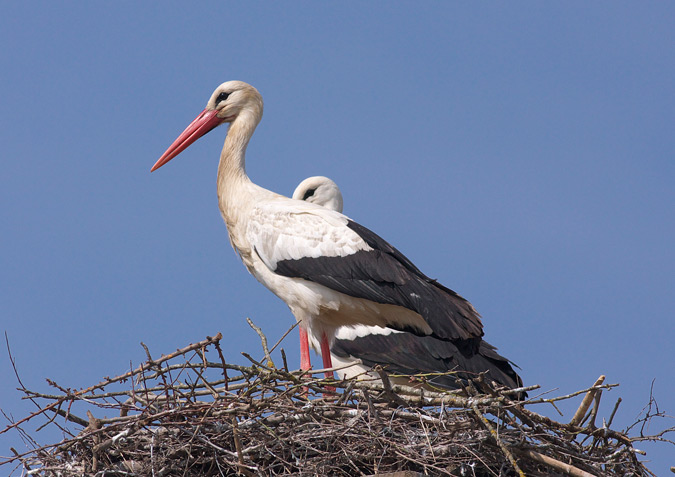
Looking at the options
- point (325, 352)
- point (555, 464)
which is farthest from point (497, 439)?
point (325, 352)

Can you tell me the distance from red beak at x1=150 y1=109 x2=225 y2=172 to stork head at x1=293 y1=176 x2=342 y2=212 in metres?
1.28

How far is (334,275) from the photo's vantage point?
20.4 feet

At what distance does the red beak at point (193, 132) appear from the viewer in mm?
7570

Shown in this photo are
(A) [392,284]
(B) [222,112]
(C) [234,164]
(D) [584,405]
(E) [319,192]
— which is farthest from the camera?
(E) [319,192]

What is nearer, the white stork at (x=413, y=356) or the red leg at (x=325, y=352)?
the red leg at (x=325, y=352)

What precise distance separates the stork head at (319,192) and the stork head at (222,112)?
1.24 metres

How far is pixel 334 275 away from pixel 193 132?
2.02 m

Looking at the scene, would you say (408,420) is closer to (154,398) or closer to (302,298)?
(154,398)

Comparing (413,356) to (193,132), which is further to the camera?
(193,132)

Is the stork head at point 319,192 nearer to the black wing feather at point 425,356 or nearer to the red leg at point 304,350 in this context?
the black wing feather at point 425,356

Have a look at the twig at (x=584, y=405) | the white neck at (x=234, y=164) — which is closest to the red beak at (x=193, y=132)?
the white neck at (x=234, y=164)

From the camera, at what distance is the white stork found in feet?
23.5

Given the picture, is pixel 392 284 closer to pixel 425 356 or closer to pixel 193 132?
pixel 425 356

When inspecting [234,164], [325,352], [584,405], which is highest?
[234,164]
